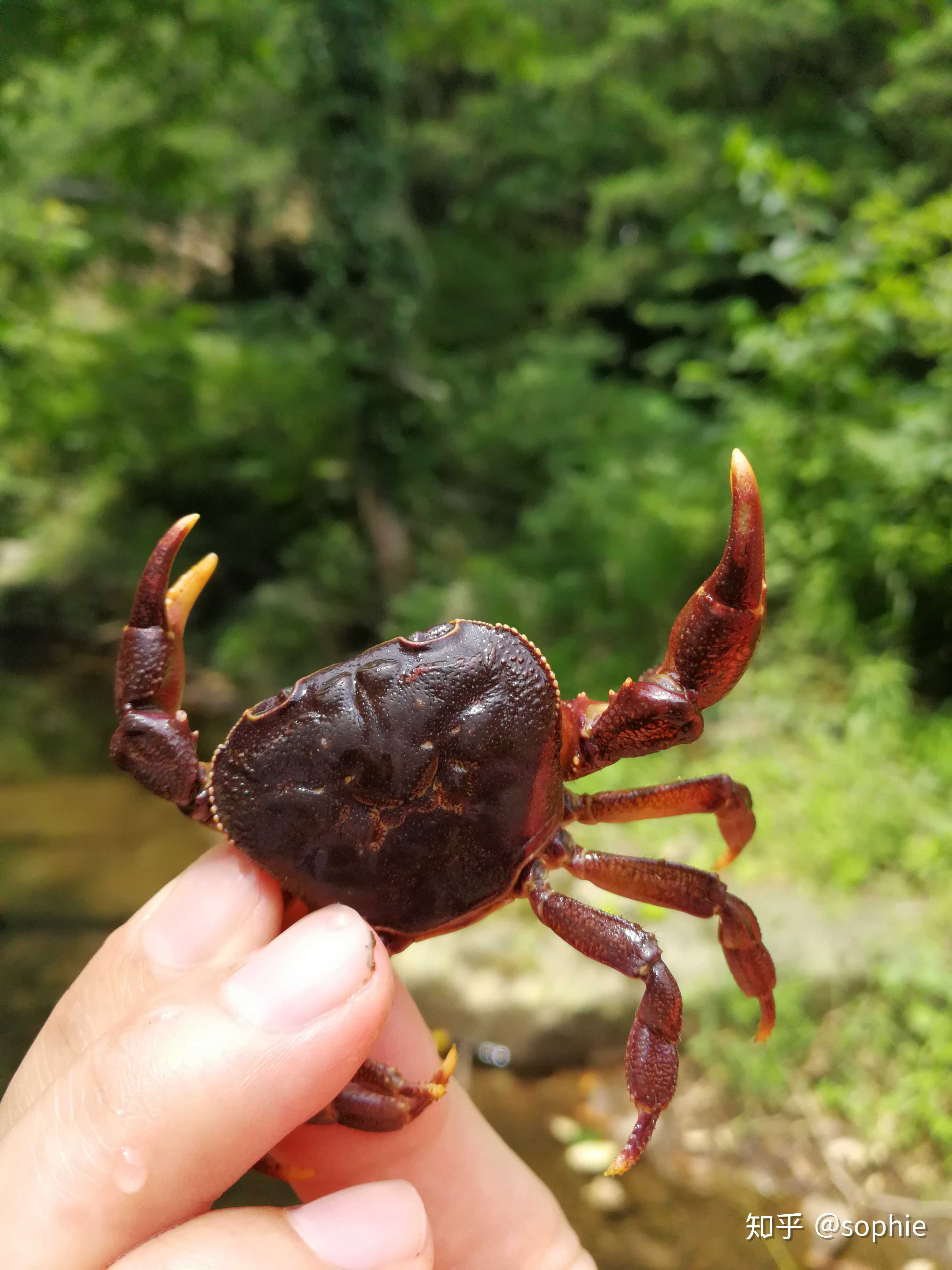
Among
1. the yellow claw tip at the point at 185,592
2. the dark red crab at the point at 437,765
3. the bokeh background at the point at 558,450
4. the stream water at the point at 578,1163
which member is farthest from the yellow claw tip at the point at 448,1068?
the yellow claw tip at the point at 185,592

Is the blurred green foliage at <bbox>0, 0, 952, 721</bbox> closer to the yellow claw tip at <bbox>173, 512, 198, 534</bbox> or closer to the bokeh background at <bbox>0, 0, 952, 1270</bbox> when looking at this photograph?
the bokeh background at <bbox>0, 0, 952, 1270</bbox>

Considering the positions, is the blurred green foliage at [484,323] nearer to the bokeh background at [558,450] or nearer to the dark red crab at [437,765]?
the bokeh background at [558,450]

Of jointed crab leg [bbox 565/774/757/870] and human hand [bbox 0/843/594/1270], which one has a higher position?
human hand [bbox 0/843/594/1270]

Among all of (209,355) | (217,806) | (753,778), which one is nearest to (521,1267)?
(217,806)

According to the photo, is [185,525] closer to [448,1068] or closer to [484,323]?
[448,1068]

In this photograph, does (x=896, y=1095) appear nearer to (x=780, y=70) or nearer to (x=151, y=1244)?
(x=151, y=1244)

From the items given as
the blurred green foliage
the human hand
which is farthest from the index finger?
the blurred green foliage
